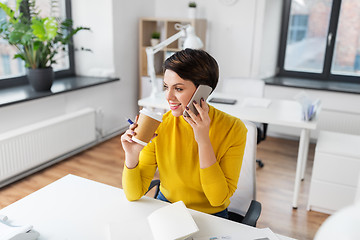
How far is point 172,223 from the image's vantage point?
1152 millimetres

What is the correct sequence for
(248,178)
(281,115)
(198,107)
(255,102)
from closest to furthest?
(198,107) < (248,178) < (281,115) < (255,102)

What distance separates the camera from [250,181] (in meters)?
1.64

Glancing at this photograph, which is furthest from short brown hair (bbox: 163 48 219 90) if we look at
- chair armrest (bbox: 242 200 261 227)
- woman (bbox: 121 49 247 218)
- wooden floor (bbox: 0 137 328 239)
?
wooden floor (bbox: 0 137 328 239)

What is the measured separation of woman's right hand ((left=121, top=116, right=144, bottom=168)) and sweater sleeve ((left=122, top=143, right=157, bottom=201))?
35 millimetres

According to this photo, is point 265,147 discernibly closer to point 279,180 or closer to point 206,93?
point 279,180

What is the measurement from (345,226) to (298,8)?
448cm

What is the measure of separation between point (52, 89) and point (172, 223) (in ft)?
8.45

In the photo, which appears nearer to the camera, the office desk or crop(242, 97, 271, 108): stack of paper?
the office desk

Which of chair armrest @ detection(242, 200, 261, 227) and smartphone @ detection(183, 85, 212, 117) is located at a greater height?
smartphone @ detection(183, 85, 212, 117)

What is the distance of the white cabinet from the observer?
243 cm

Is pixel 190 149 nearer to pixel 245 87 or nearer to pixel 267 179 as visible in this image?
pixel 267 179

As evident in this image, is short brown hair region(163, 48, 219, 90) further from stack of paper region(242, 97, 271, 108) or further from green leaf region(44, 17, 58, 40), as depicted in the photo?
green leaf region(44, 17, 58, 40)

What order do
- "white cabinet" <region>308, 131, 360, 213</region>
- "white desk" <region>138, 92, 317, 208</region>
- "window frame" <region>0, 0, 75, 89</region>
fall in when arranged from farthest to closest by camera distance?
"window frame" <region>0, 0, 75, 89</region> → "white desk" <region>138, 92, 317, 208</region> → "white cabinet" <region>308, 131, 360, 213</region>

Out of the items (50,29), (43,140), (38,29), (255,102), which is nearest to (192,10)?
(255,102)
